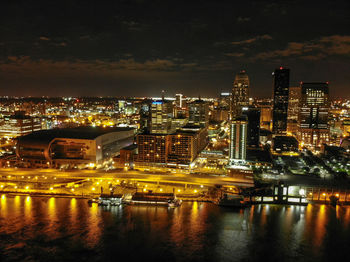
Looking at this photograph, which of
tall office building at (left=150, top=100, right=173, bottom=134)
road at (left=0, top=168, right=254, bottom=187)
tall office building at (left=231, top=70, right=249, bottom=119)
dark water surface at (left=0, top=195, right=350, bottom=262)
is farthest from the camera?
tall office building at (left=231, top=70, right=249, bottom=119)

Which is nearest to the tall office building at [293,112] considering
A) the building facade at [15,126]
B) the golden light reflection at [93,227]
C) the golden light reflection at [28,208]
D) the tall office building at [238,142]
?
the tall office building at [238,142]

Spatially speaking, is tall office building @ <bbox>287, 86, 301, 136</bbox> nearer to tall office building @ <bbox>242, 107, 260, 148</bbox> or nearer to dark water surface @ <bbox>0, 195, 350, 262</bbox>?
tall office building @ <bbox>242, 107, 260, 148</bbox>

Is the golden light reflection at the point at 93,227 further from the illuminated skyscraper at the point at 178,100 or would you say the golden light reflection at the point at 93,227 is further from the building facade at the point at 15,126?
the illuminated skyscraper at the point at 178,100

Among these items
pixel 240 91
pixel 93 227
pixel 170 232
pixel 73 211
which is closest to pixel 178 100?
pixel 240 91

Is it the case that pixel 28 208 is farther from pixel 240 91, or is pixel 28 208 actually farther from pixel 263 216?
pixel 240 91

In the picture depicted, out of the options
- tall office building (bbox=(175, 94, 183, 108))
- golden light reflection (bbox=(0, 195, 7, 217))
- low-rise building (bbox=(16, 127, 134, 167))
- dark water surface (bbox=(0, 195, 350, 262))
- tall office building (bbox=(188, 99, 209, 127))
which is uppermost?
tall office building (bbox=(175, 94, 183, 108))

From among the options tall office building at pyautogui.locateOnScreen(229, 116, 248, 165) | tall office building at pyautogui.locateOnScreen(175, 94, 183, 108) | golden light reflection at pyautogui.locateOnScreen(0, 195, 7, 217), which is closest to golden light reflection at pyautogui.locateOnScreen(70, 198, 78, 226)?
golden light reflection at pyautogui.locateOnScreen(0, 195, 7, 217)
